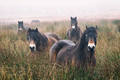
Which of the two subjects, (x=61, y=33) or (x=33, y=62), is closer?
(x=33, y=62)

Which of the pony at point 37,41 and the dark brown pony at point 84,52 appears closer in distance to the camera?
the dark brown pony at point 84,52

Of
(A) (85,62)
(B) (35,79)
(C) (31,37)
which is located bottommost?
(B) (35,79)

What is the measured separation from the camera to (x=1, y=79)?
3.39 m

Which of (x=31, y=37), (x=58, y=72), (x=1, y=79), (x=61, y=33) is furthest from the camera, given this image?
(x=61, y=33)

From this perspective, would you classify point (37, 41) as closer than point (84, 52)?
No

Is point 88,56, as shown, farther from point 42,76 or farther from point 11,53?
point 11,53

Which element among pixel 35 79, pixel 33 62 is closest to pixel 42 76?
pixel 35 79

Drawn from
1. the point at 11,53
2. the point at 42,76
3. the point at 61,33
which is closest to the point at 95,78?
the point at 42,76

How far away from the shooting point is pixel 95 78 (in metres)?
3.54

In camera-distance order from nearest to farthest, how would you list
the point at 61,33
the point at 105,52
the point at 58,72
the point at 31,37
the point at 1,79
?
the point at 1,79, the point at 58,72, the point at 105,52, the point at 31,37, the point at 61,33

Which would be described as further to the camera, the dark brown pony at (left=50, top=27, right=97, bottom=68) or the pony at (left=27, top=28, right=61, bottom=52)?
the pony at (left=27, top=28, right=61, bottom=52)

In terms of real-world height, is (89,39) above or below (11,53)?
above

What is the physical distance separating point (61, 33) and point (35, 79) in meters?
6.75

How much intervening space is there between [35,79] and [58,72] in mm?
494
